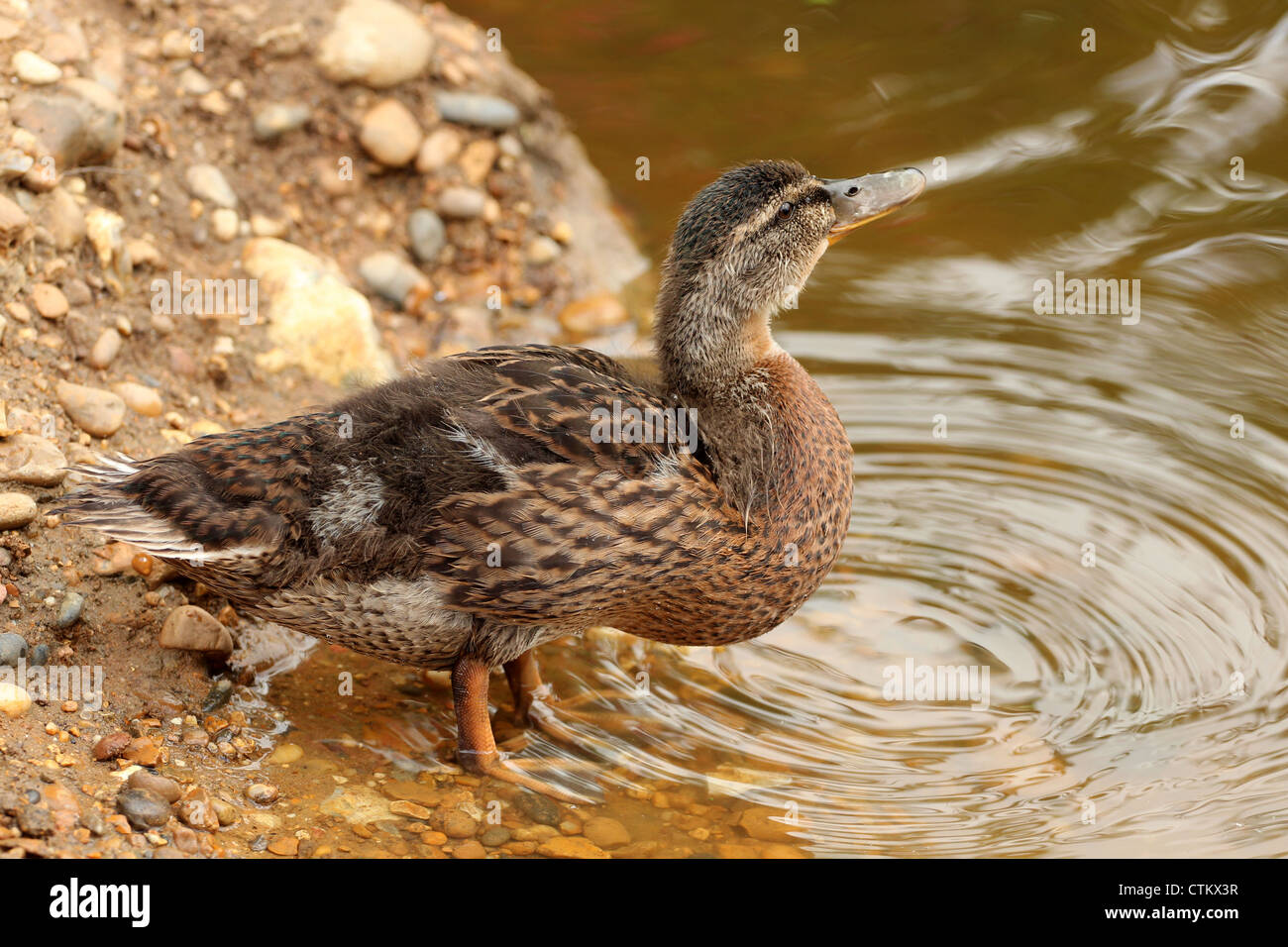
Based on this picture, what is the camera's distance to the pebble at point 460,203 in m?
7.39

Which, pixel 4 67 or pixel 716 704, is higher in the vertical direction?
pixel 4 67

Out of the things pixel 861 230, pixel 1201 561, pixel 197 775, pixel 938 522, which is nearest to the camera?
pixel 197 775

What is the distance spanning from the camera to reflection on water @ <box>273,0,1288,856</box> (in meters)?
5.03

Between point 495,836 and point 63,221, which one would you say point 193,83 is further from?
point 495,836

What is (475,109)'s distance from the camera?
7547 millimetres

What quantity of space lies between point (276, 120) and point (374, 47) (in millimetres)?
672

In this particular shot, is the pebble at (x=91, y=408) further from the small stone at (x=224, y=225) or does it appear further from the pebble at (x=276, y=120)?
the pebble at (x=276, y=120)

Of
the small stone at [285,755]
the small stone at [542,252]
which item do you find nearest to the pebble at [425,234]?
the small stone at [542,252]

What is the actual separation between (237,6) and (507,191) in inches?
64.4

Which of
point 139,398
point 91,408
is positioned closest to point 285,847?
point 91,408

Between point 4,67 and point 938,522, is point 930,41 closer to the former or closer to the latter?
point 938,522
